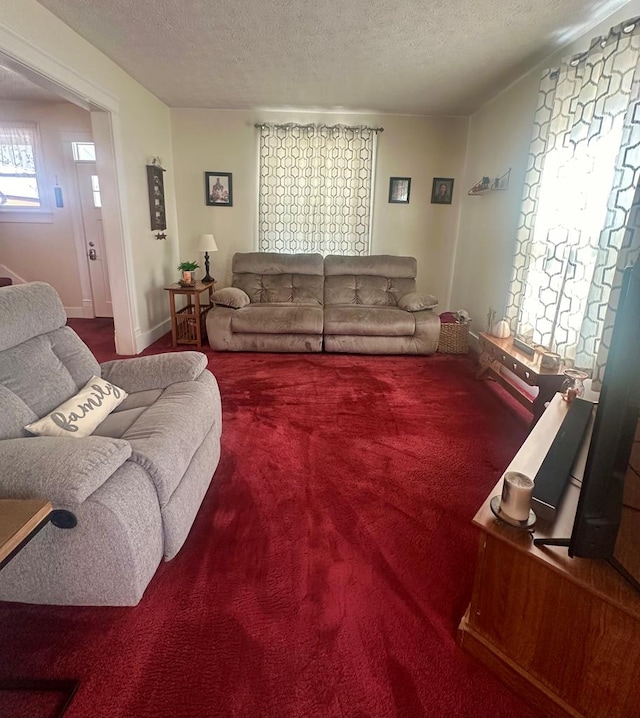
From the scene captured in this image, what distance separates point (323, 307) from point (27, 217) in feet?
12.3

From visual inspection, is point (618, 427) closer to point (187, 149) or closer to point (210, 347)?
point (210, 347)

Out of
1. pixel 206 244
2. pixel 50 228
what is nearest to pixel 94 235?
pixel 50 228

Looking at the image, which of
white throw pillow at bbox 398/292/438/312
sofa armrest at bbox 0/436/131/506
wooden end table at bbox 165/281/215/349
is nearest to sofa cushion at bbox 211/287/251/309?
wooden end table at bbox 165/281/215/349

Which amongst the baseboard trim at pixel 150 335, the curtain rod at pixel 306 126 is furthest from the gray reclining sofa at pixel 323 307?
the curtain rod at pixel 306 126

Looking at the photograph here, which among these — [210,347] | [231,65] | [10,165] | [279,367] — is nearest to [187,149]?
[231,65]

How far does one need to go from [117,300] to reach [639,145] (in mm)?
4045

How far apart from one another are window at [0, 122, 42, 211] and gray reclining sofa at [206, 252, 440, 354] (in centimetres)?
261

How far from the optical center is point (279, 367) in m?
3.83

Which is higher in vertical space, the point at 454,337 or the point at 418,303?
the point at 418,303

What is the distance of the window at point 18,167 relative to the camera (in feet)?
15.6

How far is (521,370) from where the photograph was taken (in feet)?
9.00

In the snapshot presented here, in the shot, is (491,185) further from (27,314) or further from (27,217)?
(27,217)

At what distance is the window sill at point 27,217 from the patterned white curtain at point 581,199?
523 centimetres

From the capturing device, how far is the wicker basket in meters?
4.33
